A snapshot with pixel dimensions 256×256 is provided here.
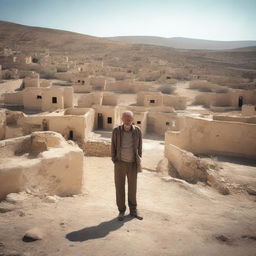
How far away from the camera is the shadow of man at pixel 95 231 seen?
353 centimetres

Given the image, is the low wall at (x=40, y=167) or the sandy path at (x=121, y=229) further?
the low wall at (x=40, y=167)

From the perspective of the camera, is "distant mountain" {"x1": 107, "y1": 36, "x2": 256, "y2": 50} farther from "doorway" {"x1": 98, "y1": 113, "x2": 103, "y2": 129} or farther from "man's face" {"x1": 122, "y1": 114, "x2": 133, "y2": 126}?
"man's face" {"x1": 122, "y1": 114, "x2": 133, "y2": 126}

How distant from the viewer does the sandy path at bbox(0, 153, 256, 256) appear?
3297 mm

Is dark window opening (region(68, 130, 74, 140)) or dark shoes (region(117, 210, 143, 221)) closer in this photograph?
dark shoes (region(117, 210, 143, 221))

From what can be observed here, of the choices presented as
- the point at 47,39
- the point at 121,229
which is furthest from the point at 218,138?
the point at 47,39

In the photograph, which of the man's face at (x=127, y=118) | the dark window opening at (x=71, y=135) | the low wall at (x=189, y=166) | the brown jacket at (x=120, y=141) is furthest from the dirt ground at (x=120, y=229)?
the dark window opening at (x=71, y=135)

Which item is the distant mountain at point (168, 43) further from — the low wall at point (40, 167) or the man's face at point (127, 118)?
the man's face at point (127, 118)

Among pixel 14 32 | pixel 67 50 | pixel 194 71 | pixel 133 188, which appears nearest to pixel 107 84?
Answer: pixel 194 71

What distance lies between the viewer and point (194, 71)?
136 feet

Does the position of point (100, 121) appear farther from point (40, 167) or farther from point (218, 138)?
point (40, 167)

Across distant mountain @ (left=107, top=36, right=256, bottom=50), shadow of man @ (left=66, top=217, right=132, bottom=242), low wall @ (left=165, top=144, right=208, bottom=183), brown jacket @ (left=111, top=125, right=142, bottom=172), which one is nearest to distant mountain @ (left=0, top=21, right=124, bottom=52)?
low wall @ (left=165, top=144, right=208, bottom=183)

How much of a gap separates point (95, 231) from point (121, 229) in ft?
1.20

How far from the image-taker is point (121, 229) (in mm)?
3854

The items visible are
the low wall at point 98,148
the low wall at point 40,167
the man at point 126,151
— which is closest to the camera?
the man at point 126,151
